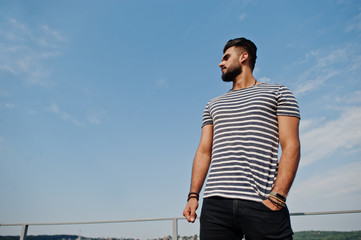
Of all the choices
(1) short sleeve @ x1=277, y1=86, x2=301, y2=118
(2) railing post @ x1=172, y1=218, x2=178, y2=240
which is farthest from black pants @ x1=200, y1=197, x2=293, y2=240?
(2) railing post @ x1=172, y1=218, x2=178, y2=240

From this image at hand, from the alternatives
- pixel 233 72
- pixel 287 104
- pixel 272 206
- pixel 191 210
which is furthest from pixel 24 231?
pixel 287 104

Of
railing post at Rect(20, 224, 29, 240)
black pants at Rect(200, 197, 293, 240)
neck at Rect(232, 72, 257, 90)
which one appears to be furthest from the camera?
railing post at Rect(20, 224, 29, 240)

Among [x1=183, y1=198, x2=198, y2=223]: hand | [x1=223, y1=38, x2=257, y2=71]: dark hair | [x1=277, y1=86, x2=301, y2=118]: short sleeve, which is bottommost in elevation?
[x1=183, y1=198, x2=198, y2=223]: hand

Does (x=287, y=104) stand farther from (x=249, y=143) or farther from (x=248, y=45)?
(x=248, y=45)

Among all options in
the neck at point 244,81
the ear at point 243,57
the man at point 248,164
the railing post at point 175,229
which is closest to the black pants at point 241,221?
the man at point 248,164

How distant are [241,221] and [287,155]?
402 millimetres

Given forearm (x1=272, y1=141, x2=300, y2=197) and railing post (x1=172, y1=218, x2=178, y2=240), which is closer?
forearm (x1=272, y1=141, x2=300, y2=197)

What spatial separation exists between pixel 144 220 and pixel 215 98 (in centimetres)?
288

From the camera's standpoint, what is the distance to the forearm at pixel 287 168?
4.02ft

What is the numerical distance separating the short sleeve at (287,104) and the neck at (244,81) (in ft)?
1.01

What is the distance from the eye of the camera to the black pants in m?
1.19

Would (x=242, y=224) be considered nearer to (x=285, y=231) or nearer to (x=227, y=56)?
(x=285, y=231)

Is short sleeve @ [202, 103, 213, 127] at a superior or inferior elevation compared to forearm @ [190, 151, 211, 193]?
superior

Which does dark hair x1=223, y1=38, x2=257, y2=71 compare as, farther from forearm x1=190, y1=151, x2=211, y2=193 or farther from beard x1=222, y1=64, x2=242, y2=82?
forearm x1=190, y1=151, x2=211, y2=193
